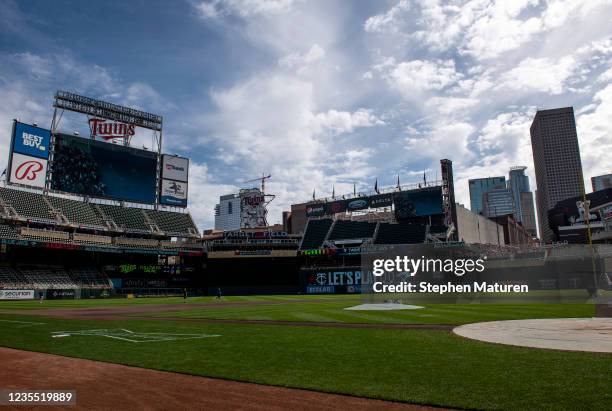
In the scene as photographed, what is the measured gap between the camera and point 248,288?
221 ft

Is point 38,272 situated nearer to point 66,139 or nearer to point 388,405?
point 66,139

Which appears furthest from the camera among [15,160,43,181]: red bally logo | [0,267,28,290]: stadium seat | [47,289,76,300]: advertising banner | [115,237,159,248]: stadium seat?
[115,237,159,248]: stadium seat

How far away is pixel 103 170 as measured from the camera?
68.4 m

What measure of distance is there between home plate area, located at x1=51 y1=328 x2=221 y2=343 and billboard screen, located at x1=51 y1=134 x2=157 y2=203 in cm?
5465

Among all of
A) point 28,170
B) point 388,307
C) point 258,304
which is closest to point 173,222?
point 28,170

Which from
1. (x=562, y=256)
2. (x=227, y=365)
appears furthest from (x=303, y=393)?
(x=562, y=256)

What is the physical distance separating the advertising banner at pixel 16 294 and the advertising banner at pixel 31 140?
823 inches

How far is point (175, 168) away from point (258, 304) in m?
45.2

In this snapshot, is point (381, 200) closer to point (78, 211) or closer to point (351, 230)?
point (351, 230)

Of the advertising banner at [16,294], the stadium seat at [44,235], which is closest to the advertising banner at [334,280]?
the stadium seat at [44,235]

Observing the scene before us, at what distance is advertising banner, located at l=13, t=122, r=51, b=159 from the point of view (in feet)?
187

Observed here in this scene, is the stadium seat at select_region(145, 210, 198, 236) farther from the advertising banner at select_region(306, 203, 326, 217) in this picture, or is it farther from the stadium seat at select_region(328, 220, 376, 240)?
the advertising banner at select_region(306, 203, 326, 217)

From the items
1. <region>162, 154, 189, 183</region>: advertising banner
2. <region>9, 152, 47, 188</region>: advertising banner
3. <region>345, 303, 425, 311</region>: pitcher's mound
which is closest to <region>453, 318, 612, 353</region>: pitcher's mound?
<region>345, 303, 425, 311</region>: pitcher's mound

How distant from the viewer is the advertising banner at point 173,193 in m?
74.6
